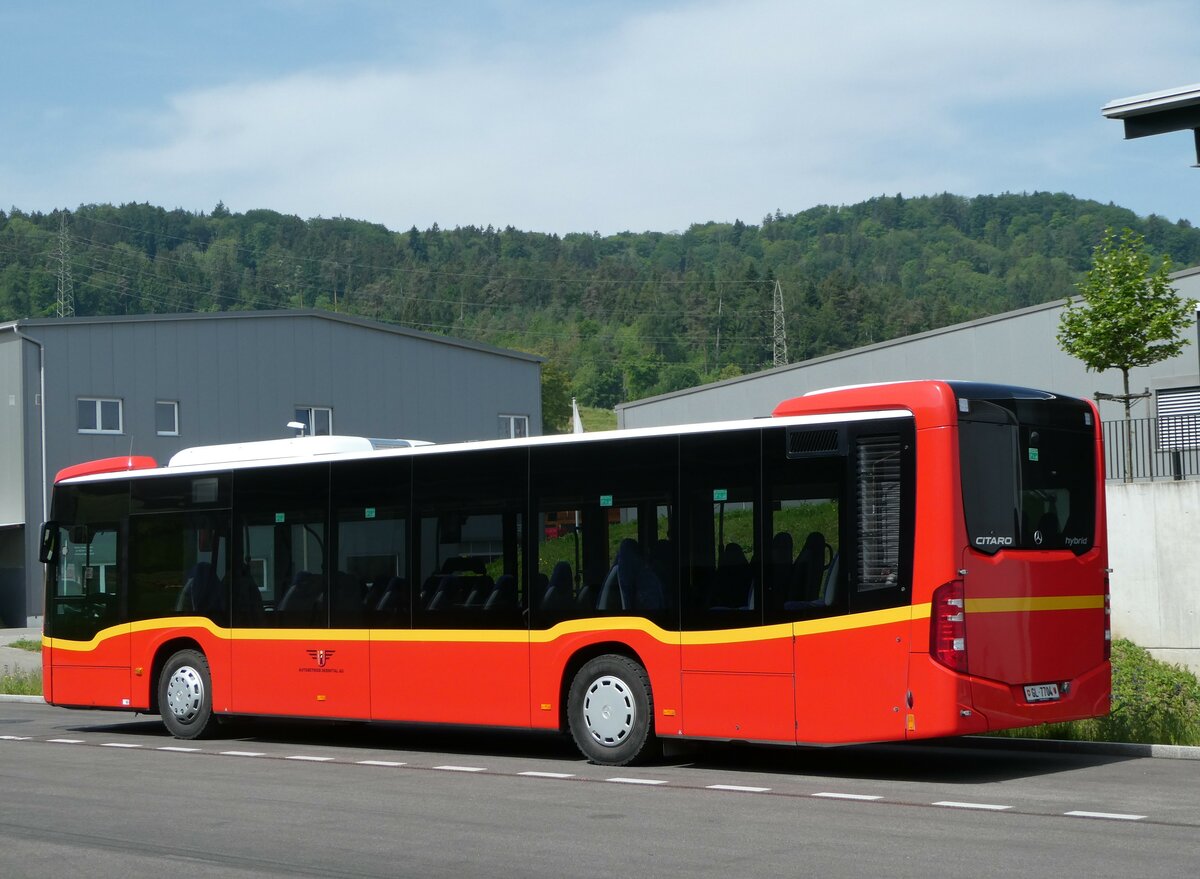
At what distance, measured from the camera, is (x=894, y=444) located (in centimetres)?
1227

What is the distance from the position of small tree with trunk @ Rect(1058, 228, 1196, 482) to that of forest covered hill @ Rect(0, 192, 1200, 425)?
94.8 metres

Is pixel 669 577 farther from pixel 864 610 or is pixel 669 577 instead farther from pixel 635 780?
pixel 864 610


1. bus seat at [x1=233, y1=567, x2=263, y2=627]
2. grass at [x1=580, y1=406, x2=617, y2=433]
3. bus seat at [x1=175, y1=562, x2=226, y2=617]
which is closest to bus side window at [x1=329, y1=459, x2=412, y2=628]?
bus seat at [x1=233, y1=567, x2=263, y2=627]

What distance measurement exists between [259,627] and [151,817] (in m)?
5.77

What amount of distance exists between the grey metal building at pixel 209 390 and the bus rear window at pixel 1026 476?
32.6 m

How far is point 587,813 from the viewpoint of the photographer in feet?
36.1

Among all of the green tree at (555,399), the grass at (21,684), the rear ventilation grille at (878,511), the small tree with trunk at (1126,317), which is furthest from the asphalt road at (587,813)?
the green tree at (555,399)

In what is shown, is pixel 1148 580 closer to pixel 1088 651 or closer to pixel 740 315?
pixel 1088 651

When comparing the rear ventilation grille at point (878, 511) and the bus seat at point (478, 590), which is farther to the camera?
the bus seat at point (478, 590)

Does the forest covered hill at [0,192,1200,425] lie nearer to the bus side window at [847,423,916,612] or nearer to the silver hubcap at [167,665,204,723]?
the silver hubcap at [167,665,204,723]

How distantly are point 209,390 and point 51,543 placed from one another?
90.1 ft

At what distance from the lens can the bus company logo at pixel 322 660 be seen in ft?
52.6

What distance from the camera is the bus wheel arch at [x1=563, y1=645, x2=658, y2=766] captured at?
44.7 ft

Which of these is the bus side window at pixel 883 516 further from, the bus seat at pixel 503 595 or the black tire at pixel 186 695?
the black tire at pixel 186 695
